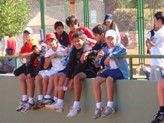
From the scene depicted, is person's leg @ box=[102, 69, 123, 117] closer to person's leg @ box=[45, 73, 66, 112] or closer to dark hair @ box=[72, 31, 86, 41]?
dark hair @ box=[72, 31, 86, 41]

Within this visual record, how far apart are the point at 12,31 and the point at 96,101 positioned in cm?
1262

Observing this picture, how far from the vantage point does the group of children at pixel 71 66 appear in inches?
352

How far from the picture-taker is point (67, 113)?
10195mm

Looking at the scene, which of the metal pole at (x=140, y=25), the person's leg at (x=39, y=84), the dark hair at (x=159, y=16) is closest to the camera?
the dark hair at (x=159, y=16)

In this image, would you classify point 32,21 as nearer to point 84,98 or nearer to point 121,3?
point 121,3

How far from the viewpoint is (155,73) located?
885cm

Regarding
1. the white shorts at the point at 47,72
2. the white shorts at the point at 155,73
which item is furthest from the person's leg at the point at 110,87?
the white shorts at the point at 47,72

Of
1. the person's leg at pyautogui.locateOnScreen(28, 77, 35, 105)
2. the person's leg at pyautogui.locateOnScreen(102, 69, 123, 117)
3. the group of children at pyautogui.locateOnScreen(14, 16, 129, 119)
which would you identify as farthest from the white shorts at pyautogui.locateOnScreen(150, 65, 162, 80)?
the person's leg at pyautogui.locateOnScreen(28, 77, 35, 105)

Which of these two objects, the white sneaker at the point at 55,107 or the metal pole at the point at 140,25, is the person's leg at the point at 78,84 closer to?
the white sneaker at the point at 55,107

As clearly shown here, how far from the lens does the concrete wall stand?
8664 mm

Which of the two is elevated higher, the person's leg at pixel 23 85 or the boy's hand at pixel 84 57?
the boy's hand at pixel 84 57

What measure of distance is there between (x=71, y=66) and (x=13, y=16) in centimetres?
1260

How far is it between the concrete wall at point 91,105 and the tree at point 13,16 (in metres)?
9.47

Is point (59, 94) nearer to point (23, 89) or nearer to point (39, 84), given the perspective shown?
point (39, 84)
